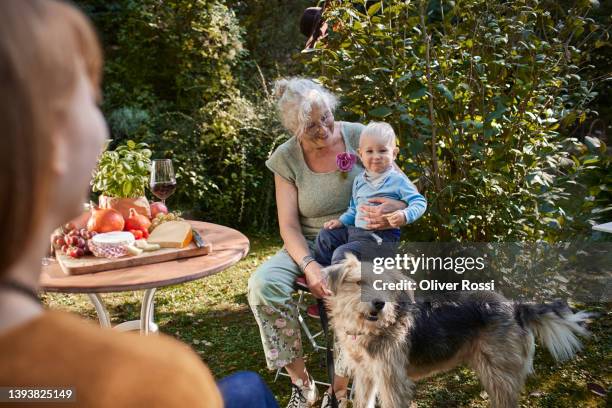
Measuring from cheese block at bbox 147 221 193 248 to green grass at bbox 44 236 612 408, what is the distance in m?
1.13

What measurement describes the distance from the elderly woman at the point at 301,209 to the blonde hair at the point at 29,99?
2.06 meters

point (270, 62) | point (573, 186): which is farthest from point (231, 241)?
point (270, 62)

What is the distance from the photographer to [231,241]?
2643 mm

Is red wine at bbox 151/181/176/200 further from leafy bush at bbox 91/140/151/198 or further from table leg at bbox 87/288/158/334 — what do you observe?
table leg at bbox 87/288/158/334

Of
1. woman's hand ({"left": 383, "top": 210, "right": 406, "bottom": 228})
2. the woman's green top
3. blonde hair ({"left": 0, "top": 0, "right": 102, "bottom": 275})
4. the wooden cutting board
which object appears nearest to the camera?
blonde hair ({"left": 0, "top": 0, "right": 102, "bottom": 275})

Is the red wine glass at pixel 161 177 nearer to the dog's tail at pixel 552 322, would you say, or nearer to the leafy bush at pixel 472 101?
the leafy bush at pixel 472 101

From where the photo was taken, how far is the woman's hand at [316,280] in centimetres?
259

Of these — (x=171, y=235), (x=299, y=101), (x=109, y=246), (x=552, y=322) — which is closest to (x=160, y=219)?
(x=171, y=235)

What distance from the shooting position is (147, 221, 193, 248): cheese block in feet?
7.79

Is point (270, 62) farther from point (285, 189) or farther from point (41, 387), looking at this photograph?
point (41, 387)

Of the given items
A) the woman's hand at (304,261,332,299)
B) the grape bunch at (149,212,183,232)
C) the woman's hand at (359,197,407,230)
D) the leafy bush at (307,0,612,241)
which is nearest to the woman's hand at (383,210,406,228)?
the woman's hand at (359,197,407,230)

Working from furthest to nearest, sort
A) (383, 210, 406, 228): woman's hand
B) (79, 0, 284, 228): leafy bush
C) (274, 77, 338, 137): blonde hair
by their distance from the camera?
(79, 0, 284, 228): leafy bush, (274, 77, 338, 137): blonde hair, (383, 210, 406, 228): woman's hand

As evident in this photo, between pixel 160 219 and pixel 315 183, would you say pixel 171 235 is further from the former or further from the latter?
pixel 315 183

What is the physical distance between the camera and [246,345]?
366 centimetres
